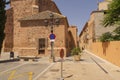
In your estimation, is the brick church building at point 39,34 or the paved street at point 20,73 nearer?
the paved street at point 20,73

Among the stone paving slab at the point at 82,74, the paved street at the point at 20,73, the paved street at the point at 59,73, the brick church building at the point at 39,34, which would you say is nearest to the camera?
the stone paving slab at the point at 82,74

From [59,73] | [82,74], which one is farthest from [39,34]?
[82,74]

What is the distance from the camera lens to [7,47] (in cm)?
4178

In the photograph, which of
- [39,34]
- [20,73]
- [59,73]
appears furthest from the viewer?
[39,34]

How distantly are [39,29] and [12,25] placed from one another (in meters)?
11.2

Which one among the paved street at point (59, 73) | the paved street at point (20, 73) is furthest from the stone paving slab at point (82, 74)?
the paved street at point (20, 73)

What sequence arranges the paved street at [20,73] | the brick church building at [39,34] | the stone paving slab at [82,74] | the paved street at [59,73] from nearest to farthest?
1. the stone paving slab at [82,74]
2. the paved street at [59,73]
3. the paved street at [20,73]
4. the brick church building at [39,34]

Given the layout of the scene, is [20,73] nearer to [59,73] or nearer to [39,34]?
[59,73]

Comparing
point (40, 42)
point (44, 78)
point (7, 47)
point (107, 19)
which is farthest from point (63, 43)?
point (44, 78)

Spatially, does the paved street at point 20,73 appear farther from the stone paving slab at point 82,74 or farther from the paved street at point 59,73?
the stone paving slab at point 82,74

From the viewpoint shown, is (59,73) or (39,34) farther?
(39,34)

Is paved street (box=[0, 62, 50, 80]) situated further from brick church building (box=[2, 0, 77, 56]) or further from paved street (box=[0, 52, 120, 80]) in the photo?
brick church building (box=[2, 0, 77, 56])

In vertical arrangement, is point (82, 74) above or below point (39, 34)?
below

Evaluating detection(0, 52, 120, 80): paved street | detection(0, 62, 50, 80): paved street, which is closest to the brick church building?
detection(0, 52, 120, 80): paved street
